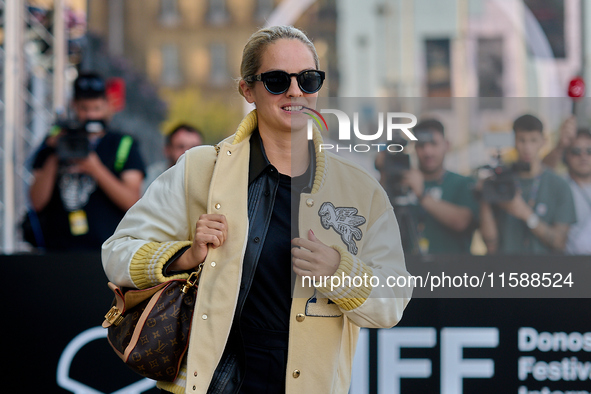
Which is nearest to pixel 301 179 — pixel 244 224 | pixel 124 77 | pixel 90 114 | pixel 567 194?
pixel 244 224

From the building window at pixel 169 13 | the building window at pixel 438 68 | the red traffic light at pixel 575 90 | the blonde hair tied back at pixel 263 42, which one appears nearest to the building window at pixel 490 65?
the building window at pixel 438 68

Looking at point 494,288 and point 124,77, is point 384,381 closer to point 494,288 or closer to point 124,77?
point 494,288

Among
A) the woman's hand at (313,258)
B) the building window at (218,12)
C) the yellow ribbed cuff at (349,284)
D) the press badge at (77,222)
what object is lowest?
the yellow ribbed cuff at (349,284)

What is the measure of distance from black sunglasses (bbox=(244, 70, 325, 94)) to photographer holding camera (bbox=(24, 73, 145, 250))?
224cm

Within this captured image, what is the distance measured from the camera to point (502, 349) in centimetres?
317

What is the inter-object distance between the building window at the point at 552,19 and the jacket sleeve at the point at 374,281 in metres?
4.57

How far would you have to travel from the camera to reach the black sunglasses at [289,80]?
67.5 inches

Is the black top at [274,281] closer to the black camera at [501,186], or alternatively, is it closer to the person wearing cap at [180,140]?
the black camera at [501,186]

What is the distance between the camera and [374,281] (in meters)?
1.65

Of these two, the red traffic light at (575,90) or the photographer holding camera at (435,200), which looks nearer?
the photographer holding camera at (435,200)

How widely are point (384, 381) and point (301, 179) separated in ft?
5.83

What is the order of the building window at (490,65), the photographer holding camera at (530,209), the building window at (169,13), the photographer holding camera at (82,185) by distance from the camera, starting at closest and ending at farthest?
the photographer holding camera at (530,209) < the photographer holding camera at (82,185) < the building window at (490,65) < the building window at (169,13)

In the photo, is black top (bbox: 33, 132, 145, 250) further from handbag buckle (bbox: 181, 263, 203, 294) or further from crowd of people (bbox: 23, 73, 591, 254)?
handbag buckle (bbox: 181, 263, 203, 294)

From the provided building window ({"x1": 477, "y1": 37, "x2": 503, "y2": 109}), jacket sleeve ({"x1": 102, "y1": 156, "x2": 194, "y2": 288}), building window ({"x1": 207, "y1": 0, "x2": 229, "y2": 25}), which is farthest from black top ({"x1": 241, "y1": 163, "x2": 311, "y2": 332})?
building window ({"x1": 207, "y1": 0, "x2": 229, "y2": 25})
